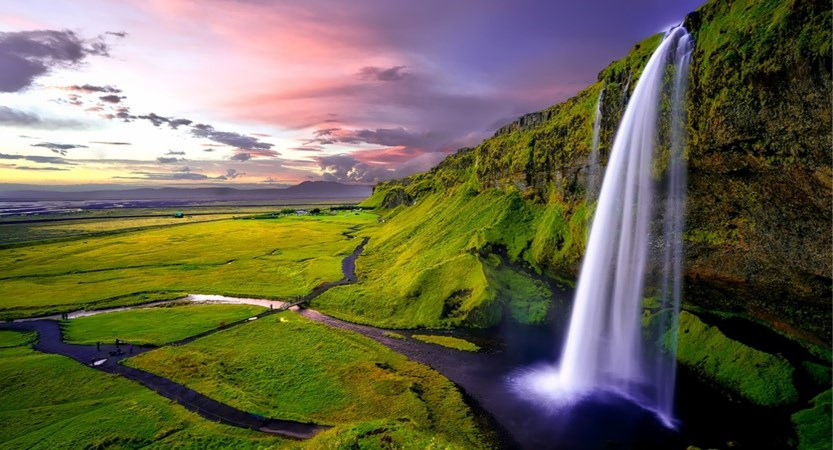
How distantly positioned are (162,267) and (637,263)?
114767 mm

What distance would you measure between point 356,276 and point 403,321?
31016 millimetres

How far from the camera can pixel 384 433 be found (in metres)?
28.6

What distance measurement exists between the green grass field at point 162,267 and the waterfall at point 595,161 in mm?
56075

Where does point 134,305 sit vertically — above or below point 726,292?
below

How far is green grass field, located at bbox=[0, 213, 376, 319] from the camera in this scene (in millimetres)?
79062

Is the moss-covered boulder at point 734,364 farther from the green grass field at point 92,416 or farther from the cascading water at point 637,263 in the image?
the green grass field at point 92,416

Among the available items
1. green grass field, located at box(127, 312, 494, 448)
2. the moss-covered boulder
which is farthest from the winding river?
green grass field, located at box(127, 312, 494, 448)

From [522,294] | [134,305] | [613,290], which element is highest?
[613,290]

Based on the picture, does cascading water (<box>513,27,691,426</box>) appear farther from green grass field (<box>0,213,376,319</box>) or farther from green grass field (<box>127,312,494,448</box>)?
green grass field (<box>0,213,376,319</box>)

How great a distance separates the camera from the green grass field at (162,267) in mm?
79062

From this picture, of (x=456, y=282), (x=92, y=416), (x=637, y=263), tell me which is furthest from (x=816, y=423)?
(x=92, y=416)

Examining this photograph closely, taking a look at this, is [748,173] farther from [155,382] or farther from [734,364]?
[155,382]

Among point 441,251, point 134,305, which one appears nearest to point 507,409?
point 441,251

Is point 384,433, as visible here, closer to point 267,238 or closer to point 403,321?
point 403,321
